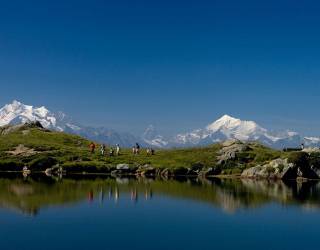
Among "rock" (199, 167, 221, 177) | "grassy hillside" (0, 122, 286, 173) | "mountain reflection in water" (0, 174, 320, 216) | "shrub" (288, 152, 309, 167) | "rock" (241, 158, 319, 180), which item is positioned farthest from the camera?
"rock" (199, 167, 221, 177)

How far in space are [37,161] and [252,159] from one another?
2791 inches

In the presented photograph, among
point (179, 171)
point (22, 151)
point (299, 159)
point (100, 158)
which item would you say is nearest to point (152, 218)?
point (179, 171)

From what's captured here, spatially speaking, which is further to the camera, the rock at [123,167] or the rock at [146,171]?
the rock at [123,167]

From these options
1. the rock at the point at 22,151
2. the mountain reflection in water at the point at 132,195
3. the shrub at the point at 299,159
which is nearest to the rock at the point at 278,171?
the shrub at the point at 299,159

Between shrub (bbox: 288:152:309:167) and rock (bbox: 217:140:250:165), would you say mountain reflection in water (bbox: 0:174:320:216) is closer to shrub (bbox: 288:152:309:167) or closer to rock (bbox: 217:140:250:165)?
shrub (bbox: 288:152:309:167)

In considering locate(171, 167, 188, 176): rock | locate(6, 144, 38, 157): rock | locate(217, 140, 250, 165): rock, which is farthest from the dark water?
locate(6, 144, 38, 157): rock

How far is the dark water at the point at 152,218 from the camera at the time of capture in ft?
193

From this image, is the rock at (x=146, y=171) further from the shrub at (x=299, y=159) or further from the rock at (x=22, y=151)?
the shrub at (x=299, y=159)

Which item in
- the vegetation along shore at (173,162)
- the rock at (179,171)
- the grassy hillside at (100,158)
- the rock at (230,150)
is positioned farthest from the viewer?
→ the rock at (230,150)

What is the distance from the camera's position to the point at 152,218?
7606cm

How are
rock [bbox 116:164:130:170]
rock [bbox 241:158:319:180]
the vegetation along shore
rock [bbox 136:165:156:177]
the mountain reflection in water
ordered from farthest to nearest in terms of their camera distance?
rock [bbox 116:164:130:170] → the vegetation along shore → rock [bbox 241:158:319:180] → rock [bbox 136:165:156:177] → the mountain reflection in water

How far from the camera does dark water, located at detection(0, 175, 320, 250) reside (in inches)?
2315

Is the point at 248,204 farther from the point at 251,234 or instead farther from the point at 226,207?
the point at 251,234

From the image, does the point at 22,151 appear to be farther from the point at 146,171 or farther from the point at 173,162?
the point at 173,162
